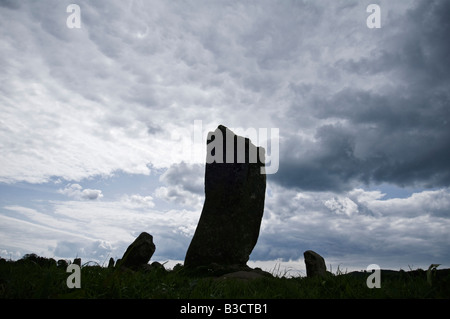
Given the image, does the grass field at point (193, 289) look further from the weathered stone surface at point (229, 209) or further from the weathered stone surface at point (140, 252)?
A: the weathered stone surface at point (229, 209)

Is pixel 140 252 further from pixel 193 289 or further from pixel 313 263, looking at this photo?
pixel 193 289

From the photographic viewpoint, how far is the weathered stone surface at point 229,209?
1199cm

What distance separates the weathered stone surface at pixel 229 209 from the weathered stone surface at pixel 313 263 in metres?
2.91

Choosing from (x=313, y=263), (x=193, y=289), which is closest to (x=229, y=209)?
(x=313, y=263)

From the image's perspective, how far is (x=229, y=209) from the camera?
12.3 meters

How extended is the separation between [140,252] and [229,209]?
339 cm

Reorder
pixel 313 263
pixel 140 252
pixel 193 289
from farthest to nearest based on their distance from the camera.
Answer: pixel 140 252
pixel 313 263
pixel 193 289

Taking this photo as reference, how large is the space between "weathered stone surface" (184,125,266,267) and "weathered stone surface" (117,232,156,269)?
1.73 meters

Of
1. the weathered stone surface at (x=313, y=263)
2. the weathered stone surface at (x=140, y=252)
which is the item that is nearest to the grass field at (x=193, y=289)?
the weathered stone surface at (x=313, y=263)

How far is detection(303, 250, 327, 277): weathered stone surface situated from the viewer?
944 cm

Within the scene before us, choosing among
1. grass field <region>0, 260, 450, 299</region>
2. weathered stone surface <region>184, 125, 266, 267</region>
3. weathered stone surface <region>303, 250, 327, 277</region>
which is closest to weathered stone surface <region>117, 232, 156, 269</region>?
weathered stone surface <region>184, 125, 266, 267</region>

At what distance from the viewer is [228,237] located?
39.5 ft
